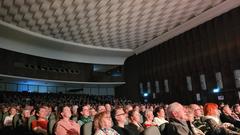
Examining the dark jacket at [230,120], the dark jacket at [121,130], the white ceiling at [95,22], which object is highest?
the white ceiling at [95,22]

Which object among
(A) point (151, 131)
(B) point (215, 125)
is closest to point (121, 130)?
(A) point (151, 131)

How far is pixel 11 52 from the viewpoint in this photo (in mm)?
15875

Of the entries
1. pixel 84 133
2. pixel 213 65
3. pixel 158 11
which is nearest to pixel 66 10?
pixel 158 11

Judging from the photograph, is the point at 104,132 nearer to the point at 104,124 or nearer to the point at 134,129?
the point at 104,124

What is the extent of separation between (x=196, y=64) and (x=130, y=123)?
38.4ft

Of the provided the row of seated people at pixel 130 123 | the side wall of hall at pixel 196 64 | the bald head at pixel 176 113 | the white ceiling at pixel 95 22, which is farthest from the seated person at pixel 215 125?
the white ceiling at pixel 95 22

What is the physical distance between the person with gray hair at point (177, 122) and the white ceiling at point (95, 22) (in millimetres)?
10352

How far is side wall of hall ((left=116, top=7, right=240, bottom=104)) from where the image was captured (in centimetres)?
1255

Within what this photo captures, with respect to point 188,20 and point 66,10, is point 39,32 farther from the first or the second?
point 188,20

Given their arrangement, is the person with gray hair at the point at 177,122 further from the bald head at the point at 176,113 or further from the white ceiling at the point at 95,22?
the white ceiling at the point at 95,22

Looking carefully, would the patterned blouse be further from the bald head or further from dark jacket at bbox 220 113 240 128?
dark jacket at bbox 220 113 240 128

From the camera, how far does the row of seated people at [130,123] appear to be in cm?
283

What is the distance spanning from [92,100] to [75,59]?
3942 mm

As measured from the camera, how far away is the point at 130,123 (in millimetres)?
3865
